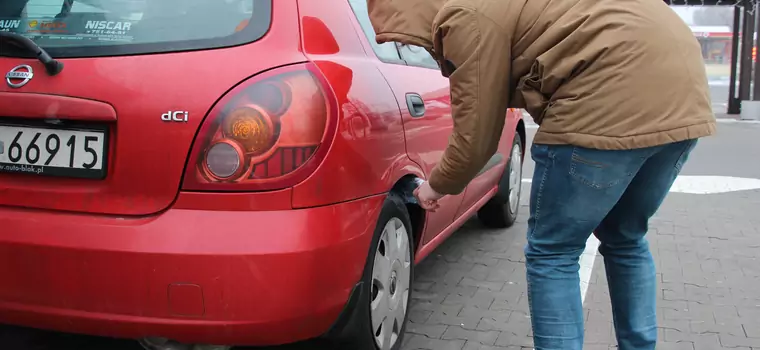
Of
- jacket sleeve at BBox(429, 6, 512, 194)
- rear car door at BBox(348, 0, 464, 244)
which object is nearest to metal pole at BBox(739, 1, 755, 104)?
rear car door at BBox(348, 0, 464, 244)

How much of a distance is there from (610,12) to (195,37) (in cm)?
117

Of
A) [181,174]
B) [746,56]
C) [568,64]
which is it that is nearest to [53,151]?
[181,174]

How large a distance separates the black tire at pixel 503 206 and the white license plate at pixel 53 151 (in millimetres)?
2990

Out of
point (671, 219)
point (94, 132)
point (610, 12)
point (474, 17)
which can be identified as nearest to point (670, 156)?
point (610, 12)

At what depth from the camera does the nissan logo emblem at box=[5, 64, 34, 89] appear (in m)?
2.16

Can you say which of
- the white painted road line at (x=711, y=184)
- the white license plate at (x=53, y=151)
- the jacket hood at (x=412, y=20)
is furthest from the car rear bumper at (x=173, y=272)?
the white painted road line at (x=711, y=184)

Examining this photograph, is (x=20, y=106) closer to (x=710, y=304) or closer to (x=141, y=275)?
(x=141, y=275)

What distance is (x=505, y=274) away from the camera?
4.10 metres

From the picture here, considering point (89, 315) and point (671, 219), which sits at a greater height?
point (89, 315)

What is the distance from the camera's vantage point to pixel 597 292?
12.4ft

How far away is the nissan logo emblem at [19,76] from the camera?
85.0 inches

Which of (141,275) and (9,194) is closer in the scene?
(141,275)

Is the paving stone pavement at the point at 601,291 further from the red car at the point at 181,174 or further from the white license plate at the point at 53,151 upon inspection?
the white license plate at the point at 53,151

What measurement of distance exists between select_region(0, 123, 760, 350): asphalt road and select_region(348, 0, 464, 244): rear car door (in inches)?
17.2
